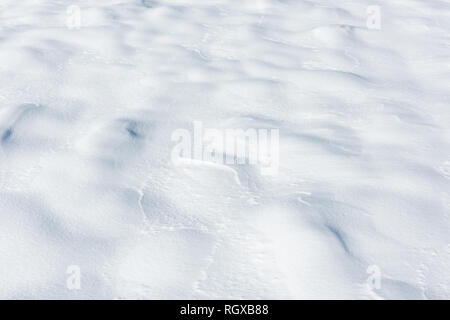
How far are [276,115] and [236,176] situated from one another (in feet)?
1.78

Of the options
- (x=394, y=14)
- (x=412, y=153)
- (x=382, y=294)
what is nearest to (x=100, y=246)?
(x=382, y=294)

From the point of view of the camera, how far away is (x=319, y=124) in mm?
2365

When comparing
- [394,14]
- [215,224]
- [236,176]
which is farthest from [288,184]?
[394,14]

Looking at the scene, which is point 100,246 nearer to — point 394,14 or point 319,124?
point 319,124

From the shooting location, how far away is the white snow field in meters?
1.55

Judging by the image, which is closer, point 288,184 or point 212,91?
point 288,184

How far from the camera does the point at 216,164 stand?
2.06 m

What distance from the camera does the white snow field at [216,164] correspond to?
1.55 meters

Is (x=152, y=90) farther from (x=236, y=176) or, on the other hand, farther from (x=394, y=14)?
(x=394, y=14)

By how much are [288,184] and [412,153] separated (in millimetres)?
597

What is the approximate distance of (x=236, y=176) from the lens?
6.54ft
